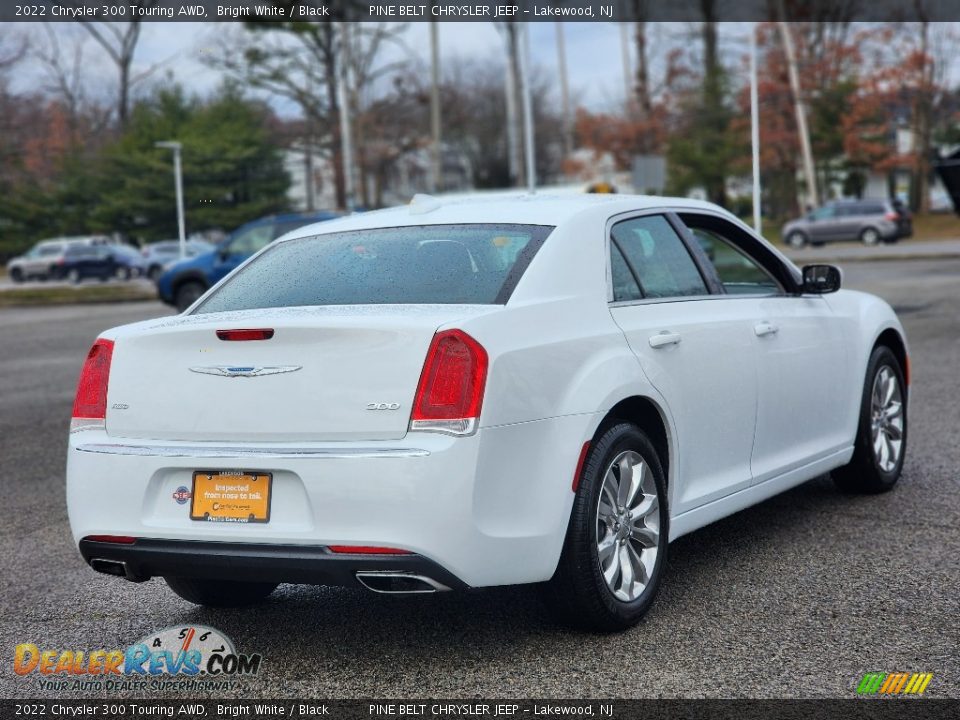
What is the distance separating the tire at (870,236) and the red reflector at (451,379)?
45037 mm

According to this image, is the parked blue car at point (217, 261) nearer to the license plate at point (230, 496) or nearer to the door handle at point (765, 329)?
the door handle at point (765, 329)

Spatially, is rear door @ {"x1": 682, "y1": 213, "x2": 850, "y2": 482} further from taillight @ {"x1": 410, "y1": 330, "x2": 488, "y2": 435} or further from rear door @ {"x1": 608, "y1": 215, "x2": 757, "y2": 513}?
taillight @ {"x1": 410, "y1": 330, "x2": 488, "y2": 435}

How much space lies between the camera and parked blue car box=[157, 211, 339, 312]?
24750mm

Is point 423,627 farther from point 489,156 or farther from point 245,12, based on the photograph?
point 489,156

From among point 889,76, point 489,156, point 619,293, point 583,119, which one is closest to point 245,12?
point 583,119

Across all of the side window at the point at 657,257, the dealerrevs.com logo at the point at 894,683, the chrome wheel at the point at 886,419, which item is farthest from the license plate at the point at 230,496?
the chrome wheel at the point at 886,419

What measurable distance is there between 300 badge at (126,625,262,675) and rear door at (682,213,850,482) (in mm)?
2292

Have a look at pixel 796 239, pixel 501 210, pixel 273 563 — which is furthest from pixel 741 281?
pixel 796 239

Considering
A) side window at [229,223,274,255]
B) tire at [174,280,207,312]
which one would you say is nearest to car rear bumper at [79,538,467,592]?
side window at [229,223,274,255]

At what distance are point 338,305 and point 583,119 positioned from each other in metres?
61.0

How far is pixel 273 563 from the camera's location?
13.7 ft

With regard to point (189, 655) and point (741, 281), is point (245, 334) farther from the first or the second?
point (741, 281)

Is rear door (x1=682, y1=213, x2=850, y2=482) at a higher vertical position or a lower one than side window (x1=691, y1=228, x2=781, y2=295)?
lower

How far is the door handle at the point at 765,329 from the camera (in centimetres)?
576
